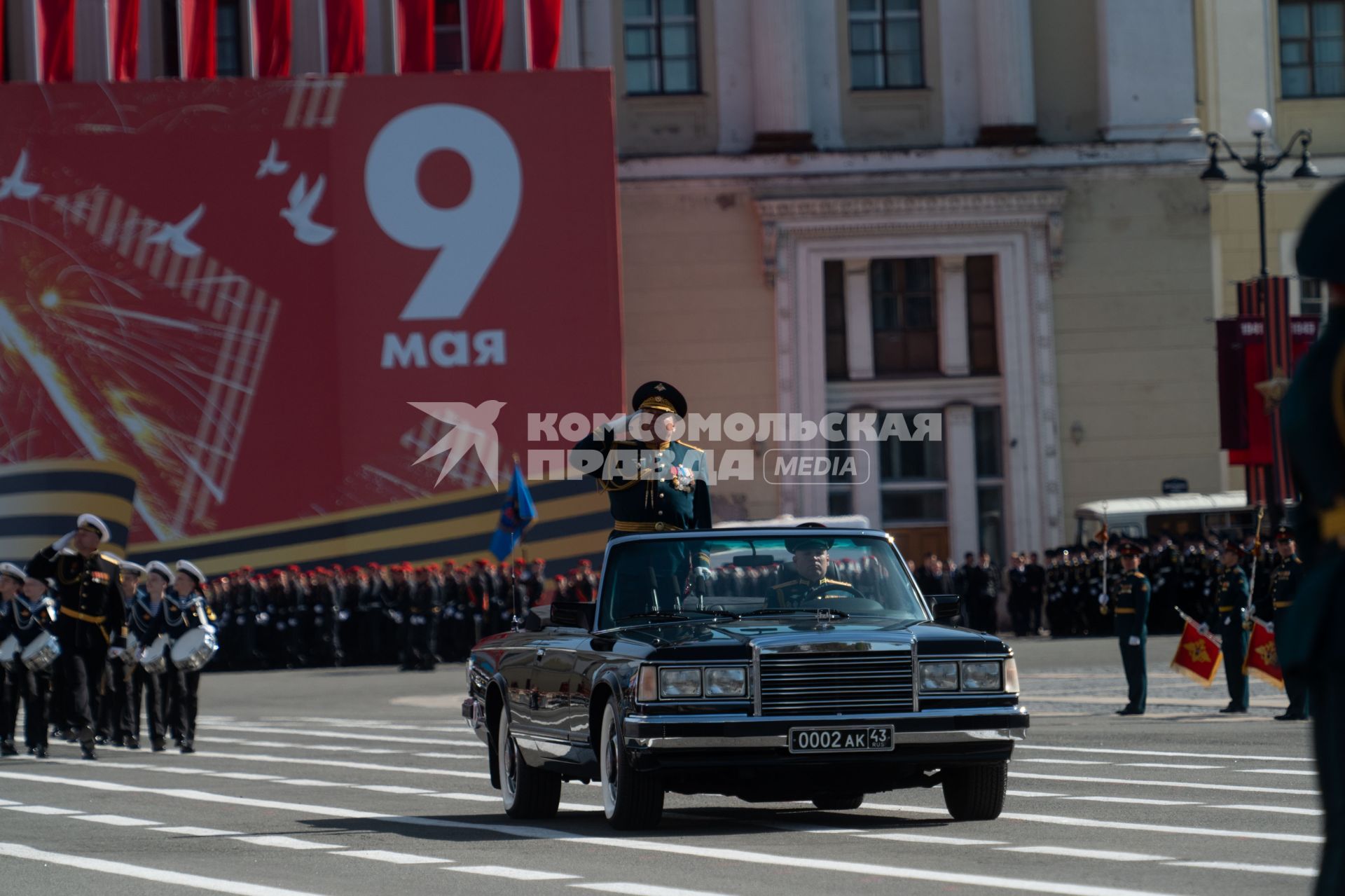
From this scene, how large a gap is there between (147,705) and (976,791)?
44.7ft

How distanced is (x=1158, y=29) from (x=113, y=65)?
22370mm

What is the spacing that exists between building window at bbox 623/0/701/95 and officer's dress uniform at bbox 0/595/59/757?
2865 centimetres

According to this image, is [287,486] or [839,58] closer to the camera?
[287,486]

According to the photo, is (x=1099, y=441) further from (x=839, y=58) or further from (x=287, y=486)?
A: (x=287, y=486)

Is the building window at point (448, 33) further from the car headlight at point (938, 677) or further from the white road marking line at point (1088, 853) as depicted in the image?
the white road marking line at point (1088, 853)

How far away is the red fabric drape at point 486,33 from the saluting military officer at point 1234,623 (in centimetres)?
2646

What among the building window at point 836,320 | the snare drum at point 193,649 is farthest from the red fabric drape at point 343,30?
the snare drum at point 193,649

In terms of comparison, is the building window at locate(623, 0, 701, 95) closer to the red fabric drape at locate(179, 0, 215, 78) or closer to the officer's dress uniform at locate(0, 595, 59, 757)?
the red fabric drape at locate(179, 0, 215, 78)

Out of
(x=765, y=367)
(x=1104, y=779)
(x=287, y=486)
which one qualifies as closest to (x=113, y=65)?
(x=287, y=486)

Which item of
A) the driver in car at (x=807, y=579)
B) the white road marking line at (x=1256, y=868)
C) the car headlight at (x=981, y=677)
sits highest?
the driver in car at (x=807, y=579)

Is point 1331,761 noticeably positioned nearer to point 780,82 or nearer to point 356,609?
point 356,609

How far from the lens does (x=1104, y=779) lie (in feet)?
53.0

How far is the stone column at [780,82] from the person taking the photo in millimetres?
50250

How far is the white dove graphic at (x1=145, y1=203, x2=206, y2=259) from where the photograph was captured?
44.4m
